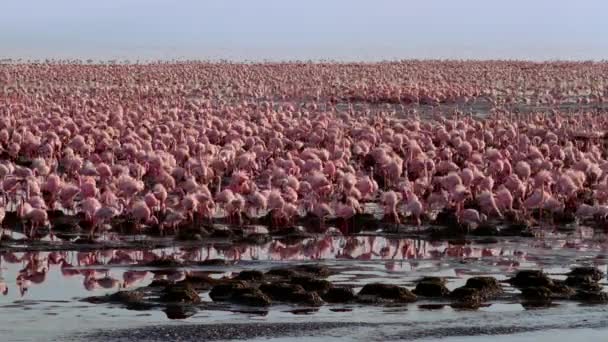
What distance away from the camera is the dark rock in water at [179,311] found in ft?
42.5

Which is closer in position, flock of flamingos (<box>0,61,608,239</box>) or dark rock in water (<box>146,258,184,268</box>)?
dark rock in water (<box>146,258,184,268</box>)

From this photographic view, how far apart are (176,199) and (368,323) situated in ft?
23.1

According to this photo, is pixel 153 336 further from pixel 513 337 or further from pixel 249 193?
pixel 249 193

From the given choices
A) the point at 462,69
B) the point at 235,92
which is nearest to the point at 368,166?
the point at 235,92

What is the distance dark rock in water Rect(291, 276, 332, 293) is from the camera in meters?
14.0

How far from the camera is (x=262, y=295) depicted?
44.5ft

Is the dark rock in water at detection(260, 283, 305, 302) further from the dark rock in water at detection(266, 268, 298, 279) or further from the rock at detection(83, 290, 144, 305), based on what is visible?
the rock at detection(83, 290, 144, 305)

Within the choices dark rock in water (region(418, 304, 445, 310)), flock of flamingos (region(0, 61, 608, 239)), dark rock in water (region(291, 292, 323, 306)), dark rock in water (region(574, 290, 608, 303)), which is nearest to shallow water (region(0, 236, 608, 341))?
dark rock in water (region(418, 304, 445, 310))

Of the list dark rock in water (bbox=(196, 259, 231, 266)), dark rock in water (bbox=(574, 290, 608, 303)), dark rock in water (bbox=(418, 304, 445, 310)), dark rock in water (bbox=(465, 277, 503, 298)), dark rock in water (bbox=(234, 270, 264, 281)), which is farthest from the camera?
dark rock in water (bbox=(196, 259, 231, 266))

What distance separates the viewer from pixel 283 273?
14.9m

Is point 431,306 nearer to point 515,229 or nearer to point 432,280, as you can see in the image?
point 432,280

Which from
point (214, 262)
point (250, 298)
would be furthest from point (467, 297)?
point (214, 262)

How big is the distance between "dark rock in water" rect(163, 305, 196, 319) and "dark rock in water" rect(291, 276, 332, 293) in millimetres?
1387

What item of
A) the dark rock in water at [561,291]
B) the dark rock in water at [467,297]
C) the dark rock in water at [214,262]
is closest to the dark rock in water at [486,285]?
the dark rock in water at [467,297]
